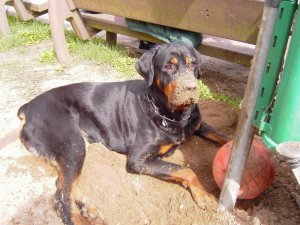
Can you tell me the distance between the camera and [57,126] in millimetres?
4000

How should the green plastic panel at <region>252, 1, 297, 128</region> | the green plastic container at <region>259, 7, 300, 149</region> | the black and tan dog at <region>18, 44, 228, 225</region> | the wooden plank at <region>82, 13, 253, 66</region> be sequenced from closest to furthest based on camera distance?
the green plastic container at <region>259, 7, 300, 149</region>, the green plastic panel at <region>252, 1, 297, 128</region>, the black and tan dog at <region>18, 44, 228, 225</region>, the wooden plank at <region>82, 13, 253, 66</region>

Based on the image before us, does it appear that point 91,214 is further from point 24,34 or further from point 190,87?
point 24,34

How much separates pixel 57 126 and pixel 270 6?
101 inches

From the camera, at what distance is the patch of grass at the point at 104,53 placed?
6.20 m

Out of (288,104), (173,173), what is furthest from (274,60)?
(173,173)

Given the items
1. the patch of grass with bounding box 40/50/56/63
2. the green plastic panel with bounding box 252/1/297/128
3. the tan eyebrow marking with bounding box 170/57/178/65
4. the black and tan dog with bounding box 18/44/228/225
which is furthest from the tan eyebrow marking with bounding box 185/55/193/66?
the patch of grass with bounding box 40/50/56/63

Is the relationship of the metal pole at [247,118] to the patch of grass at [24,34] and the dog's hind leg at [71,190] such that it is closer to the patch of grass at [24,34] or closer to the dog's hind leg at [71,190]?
the dog's hind leg at [71,190]

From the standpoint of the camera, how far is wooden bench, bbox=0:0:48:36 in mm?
7469

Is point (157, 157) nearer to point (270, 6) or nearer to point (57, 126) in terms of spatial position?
point (57, 126)

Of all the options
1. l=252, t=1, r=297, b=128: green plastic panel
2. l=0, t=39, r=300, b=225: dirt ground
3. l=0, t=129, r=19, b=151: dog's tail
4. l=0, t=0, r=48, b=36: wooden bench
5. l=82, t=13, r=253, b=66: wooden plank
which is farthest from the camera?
l=0, t=0, r=48, b=36: wooden bench

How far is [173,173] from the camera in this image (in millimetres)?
3506

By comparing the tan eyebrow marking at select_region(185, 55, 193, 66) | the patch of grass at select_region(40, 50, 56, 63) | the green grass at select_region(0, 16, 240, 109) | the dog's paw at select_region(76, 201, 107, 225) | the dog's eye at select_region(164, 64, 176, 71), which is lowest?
the dog's paw at select_region(76, 201, 107, 225)

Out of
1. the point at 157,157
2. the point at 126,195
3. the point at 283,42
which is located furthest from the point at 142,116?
the point at 283,42

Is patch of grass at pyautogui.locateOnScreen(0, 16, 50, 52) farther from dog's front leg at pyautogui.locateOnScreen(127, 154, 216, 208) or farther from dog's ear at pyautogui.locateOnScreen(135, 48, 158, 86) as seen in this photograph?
Answer: dog's front leg at pyautogui.locateOnScreen(127, 154, 216, 208)
